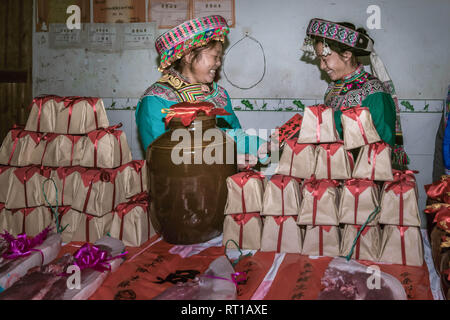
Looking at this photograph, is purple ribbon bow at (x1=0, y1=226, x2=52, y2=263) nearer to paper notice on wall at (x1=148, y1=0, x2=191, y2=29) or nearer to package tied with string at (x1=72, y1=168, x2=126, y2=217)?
package tied with string at (x1=72, y1=168, x2=126, y2=217)

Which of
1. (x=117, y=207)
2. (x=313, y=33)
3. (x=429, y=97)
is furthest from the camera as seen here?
(x=429, y=97)

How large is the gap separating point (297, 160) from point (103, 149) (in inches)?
39.7

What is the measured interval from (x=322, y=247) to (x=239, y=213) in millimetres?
414

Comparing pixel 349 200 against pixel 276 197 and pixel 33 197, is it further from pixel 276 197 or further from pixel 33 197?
pixel 33 197

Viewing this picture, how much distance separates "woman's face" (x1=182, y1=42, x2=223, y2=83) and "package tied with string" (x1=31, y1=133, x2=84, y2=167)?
727mm

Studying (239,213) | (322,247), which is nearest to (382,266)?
(322,247)

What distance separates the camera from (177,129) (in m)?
1.94

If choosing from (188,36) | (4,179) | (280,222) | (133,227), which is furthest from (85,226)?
(188,36)

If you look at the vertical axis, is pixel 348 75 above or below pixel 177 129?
above

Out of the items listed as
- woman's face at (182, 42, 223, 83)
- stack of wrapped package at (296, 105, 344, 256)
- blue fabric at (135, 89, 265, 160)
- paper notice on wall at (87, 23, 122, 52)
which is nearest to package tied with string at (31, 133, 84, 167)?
blue fabric at (135, 89, 265, 160)

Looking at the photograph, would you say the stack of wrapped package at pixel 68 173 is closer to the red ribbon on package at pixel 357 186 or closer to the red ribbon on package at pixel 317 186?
the red ribbon on package at pixel 317 186

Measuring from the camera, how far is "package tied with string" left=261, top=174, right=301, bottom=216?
1.90m
